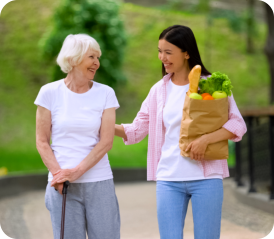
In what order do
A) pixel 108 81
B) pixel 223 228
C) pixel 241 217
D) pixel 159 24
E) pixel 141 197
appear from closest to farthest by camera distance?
1. pixel 223 228
2. pixel 241 217
3. pixel 141 197
4. pixel 108 81
5. pixel 159 24

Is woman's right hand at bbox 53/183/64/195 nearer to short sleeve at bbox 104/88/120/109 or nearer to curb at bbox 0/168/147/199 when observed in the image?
short sleeve at bbox 104/88/120/109

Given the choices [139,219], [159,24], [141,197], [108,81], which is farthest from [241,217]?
[159,24]

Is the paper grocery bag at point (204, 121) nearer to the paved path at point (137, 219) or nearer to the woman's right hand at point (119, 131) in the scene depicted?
the woman's right hand at point (119, 131)

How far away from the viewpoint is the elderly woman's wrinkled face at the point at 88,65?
8.18 ft

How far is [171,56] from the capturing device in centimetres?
256

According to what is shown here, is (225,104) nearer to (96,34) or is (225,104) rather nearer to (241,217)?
(241,217)

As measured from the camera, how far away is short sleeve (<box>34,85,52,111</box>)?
2457mm

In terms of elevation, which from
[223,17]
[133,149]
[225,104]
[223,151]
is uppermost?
[223,17]

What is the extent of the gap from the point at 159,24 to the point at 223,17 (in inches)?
185

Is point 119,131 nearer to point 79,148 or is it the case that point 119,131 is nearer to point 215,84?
point 79,148

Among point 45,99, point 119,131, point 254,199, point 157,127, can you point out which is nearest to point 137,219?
point 254,199

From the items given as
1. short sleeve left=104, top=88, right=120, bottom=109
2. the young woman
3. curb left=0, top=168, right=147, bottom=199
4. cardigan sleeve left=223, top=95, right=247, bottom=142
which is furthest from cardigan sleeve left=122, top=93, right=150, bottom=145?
curb left=0, top=168, right=147, bottom=199

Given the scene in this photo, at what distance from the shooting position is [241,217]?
6.36 m

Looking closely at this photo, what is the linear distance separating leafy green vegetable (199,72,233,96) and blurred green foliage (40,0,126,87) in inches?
587
